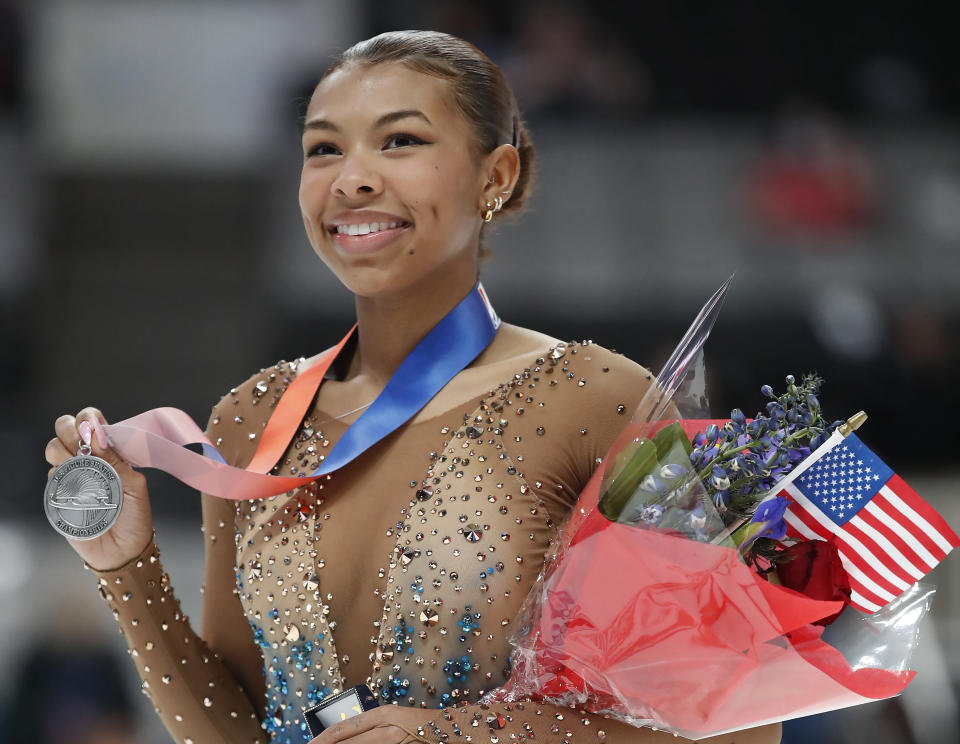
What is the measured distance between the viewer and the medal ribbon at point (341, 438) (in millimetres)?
1826

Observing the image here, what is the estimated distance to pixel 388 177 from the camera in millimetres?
1795

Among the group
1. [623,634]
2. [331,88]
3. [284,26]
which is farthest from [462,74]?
[284,26]

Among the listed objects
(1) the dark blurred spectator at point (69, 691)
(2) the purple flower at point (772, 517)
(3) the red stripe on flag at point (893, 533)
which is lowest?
(1) the dark blurred spectator at point (69, 691)

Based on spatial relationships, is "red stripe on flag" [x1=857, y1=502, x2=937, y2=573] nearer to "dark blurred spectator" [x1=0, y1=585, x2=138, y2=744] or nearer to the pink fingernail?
the pink fingernail

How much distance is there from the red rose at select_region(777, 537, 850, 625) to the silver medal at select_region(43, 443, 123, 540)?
0.86 metres

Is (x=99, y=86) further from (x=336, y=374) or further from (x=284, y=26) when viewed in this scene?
(x=336, y=374)

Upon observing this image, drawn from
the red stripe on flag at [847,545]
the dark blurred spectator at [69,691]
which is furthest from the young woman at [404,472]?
the dark blurred spectator at [69,691]

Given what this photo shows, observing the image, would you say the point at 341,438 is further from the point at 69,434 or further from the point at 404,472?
the point at 69,434

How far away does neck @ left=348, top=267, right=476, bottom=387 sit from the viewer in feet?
6.31

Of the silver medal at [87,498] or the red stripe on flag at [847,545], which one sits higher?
the silver medal at [87,498]

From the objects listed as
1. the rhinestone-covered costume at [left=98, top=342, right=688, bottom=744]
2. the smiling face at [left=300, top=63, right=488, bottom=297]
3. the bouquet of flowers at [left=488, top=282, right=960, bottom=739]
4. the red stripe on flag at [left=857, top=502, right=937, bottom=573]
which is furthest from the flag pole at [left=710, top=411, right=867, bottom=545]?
the smiling face at [left=300, top=63, right=488, bottom=297]

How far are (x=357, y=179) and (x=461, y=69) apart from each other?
9.2 inches

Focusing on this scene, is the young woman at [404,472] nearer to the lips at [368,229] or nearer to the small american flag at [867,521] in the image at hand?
the lips at [368,229]

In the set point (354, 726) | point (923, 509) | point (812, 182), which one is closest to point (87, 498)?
point (354, 726)
